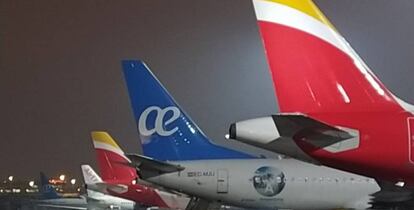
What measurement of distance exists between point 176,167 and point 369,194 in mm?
4851

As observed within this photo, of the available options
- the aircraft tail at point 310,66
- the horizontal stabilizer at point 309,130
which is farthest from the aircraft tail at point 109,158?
the horizontal stabilizer at point 309,130

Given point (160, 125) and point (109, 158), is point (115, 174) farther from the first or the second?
point (160, 125)

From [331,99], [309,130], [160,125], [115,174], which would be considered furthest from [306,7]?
[115,174]

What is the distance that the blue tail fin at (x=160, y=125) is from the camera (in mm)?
22484

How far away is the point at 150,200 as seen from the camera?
29.2 metres

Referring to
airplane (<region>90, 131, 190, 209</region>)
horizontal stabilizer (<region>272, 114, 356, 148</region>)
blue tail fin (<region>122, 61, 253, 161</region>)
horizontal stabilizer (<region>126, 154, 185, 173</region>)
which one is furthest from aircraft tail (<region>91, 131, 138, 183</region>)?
horizontal stabilizer (<region>272, 114, 356, 148</region>)

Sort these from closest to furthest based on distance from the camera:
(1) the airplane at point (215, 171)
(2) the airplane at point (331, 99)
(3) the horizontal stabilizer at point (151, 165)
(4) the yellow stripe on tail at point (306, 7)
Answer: (2) the airplane at point (331, 99)
(4) the yellow stripe on tail at point (306, 7)
(3) the horizontal stabilizer at point (151, 165)
(1) the airplane at point (215, 171)

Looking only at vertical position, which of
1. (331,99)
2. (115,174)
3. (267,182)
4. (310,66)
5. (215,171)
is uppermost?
(115,174)

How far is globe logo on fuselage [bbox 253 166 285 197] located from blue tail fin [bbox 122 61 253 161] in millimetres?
1020

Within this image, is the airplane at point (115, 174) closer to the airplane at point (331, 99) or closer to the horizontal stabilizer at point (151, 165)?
the horizontal stabilizer at point (151, 165)

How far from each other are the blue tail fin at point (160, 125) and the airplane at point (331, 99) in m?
13.2

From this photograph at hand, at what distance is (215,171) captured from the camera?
21.7 m

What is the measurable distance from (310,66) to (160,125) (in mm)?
13744

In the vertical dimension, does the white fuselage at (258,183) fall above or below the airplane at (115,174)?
below
